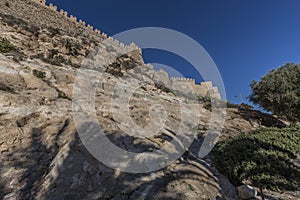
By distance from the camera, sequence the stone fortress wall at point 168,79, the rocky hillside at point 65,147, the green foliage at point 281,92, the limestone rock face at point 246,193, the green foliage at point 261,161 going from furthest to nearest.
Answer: the stone fortress wall at point 168,79 → the green foliage at point 281,92 → the green foliage at point 261,161 → the limestone rock face at point 246,193 → the rocky hillside at point 65,147

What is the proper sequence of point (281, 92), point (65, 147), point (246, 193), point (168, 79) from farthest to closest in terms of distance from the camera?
point (168, 79) < point (281, 92) < point (246, 193) < point (65, 147)

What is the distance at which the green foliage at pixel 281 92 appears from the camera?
15.9m

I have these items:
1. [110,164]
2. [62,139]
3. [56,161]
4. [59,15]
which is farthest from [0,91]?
[59,15]

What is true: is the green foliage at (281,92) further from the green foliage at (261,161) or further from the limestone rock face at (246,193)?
the limestone rock face at (246,193)

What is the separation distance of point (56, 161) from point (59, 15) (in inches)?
1219

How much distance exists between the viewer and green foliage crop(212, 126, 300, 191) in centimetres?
647

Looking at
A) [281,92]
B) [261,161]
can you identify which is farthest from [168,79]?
[261,161]

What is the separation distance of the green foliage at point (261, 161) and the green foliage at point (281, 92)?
676 centimetres

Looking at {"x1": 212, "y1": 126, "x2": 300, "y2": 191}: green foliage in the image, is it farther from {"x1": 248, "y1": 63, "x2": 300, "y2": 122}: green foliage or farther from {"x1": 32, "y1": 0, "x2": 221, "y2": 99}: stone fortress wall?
{"x1": 32, "y1": 0, "x2": 221, "y2": 99}: stone fortress wall

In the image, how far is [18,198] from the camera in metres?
3.85

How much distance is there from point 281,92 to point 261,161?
12263mm

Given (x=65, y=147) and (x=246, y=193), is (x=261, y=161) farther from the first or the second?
(x=65, y=147)

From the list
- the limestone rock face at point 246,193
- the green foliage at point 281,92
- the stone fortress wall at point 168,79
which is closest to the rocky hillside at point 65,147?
the limestone rock face at point 246,193

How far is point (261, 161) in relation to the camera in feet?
24.5
